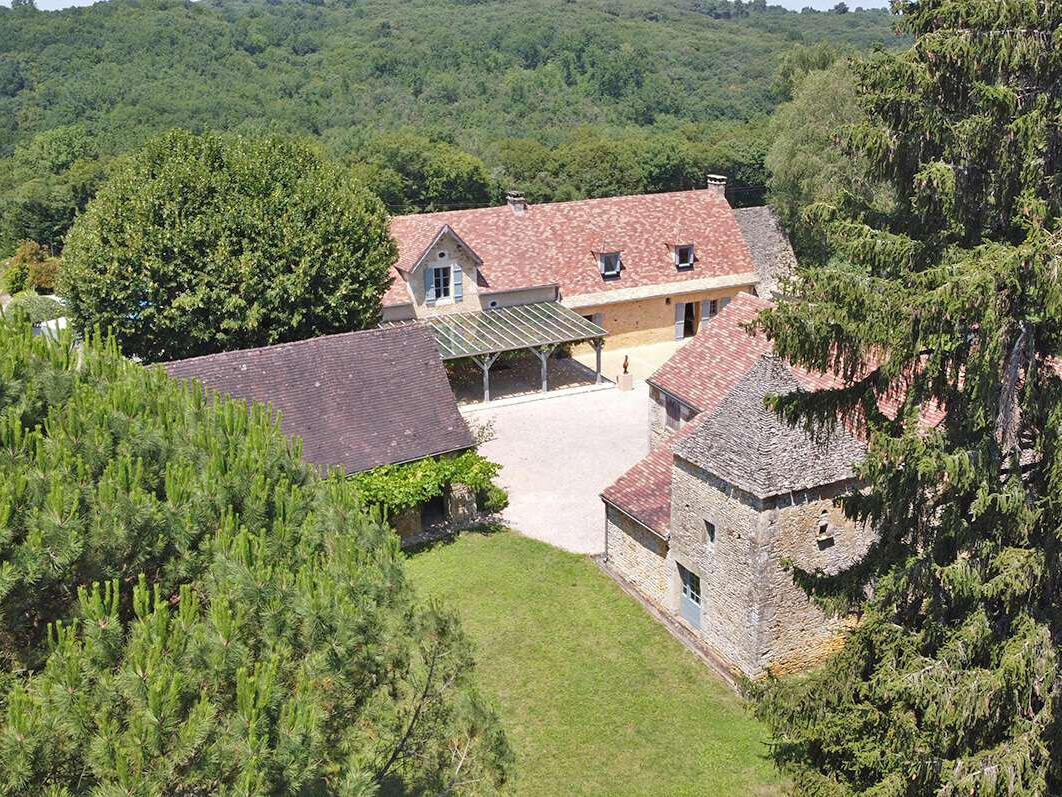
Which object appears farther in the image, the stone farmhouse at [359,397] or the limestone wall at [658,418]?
the limestone wall at [658,418]

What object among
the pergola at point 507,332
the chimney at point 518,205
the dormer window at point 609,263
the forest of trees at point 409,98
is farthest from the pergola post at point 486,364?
the forest of trees at point 409,98

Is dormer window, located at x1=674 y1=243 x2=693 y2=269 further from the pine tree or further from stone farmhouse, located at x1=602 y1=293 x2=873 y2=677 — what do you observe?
the pine tree

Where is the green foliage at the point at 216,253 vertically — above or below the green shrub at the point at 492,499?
above

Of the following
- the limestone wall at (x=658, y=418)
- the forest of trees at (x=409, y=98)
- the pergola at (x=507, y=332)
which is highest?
the forest of trees at (x=409, y=98)

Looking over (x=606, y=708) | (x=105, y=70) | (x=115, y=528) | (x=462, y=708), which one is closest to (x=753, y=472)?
(x=606, y=708)

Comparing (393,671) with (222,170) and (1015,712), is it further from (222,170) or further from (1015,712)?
(222,170)

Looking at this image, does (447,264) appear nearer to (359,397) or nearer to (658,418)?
(359,397)

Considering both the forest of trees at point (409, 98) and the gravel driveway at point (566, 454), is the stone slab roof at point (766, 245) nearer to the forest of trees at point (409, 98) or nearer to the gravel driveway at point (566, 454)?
the gravel driveway at point (566, 454)
